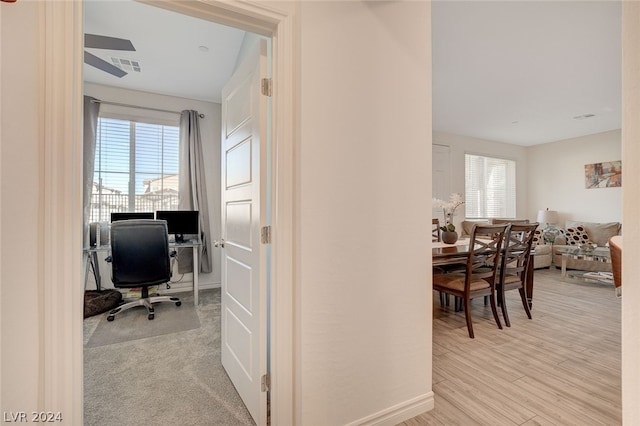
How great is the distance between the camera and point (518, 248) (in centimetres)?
282

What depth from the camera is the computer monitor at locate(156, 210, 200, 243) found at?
3.84m

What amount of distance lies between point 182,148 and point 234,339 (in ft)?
10.6

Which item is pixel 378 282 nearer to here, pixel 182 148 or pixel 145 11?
pixel 145 11

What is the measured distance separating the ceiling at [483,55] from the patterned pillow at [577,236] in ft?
6.90

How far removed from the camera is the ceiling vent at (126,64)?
3156mm

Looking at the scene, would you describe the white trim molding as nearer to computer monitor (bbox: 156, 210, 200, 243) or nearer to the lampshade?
computer monitor (bbox: 156, 210, 200, 243)

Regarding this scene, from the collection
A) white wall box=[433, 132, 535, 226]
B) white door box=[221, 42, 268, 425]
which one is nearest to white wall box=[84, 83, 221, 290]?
white door box=[221, 42, 268, 425]

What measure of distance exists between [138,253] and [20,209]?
2.39 m

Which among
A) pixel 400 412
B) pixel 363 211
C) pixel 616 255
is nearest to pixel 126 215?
pixel 363 211

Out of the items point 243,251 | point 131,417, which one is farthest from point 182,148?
point 131,417

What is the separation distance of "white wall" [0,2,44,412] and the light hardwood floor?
67.2 inches

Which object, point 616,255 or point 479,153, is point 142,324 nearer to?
point 616,255

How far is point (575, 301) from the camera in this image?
355 cm

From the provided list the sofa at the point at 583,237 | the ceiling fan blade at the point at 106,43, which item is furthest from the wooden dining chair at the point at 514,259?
the ceiling fan blade at the point at 106,43
